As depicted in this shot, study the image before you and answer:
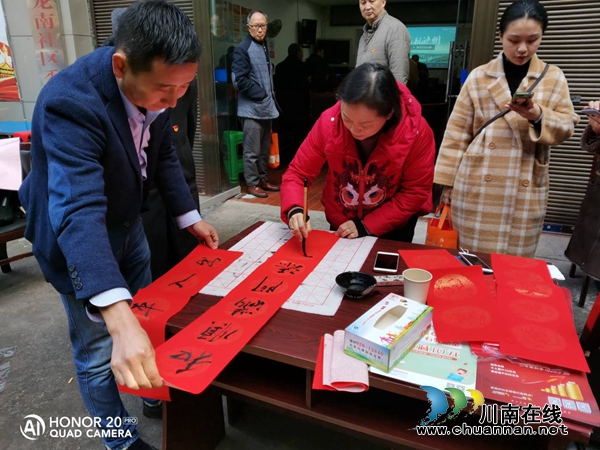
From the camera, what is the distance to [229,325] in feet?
3.58

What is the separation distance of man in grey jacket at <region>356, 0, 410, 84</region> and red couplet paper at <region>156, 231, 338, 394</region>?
6.96 feet

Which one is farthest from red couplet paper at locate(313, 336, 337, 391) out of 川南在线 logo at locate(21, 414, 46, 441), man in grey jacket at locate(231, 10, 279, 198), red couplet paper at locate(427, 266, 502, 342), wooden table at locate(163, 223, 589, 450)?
man in grey jacket at locate(231, 10, 279, 198)

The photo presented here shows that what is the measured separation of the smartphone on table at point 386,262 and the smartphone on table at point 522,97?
737 mm

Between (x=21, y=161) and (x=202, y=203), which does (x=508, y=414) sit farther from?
(x=202, y=203)

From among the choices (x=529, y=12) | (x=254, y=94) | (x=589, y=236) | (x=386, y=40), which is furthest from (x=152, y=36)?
(x=254, y=94)

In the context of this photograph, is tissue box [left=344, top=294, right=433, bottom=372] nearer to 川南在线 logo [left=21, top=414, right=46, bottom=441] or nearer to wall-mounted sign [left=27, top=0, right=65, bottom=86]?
川南在线 logo [left=21, top=414, right=46, bottom=441]

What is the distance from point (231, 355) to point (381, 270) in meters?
0.59

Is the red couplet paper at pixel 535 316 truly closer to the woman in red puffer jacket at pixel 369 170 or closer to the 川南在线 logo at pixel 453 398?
the 川南在线 logo at pixel 453 398

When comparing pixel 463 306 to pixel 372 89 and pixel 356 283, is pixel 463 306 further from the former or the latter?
pixel 372 89

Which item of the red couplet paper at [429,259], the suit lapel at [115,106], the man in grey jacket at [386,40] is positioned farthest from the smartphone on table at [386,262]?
the man in grey jacket at [386,40]

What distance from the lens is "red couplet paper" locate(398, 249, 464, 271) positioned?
1.40 metres

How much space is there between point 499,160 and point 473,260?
65cm

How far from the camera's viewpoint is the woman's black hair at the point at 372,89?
1416 millimetres

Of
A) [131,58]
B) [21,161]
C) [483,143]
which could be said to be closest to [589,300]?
[483,143]
